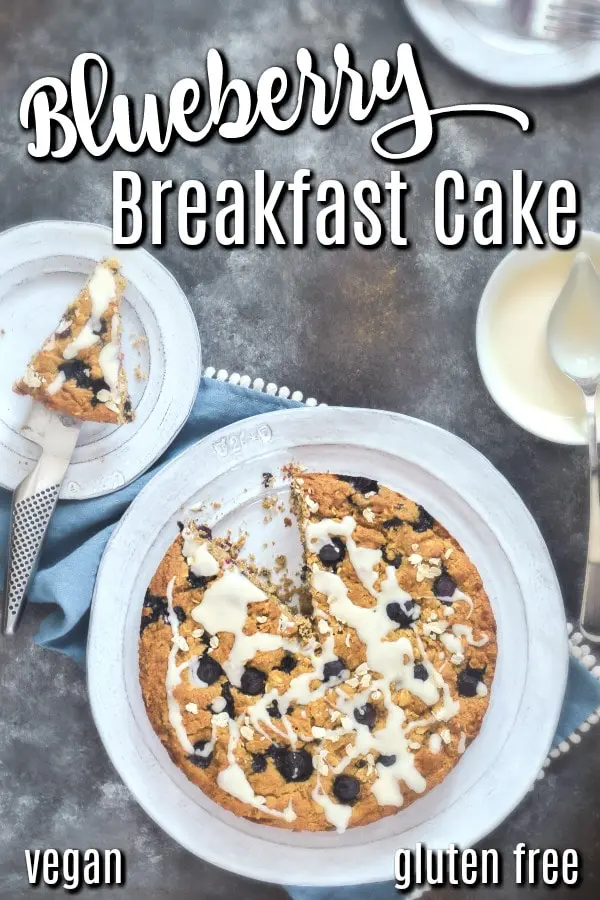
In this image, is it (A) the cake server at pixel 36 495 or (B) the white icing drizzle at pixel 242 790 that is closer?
(B) the white icing drizzle at pixel 242 790

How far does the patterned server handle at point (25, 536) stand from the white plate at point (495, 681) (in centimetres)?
28

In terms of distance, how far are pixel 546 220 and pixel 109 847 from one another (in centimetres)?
311

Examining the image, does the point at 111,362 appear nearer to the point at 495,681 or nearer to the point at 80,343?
the point at 80,343

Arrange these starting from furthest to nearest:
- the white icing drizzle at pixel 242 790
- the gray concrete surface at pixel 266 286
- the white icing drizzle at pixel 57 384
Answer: the gray concrete surface at pixel 266 286 → the white icing drizzle at pixel 57 384 → the white icing drizzle at pixel 242 790

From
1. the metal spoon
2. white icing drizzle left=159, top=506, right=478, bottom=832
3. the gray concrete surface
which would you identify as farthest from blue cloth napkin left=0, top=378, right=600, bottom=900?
white icing drizzle left=159, top=506, right=478, bottom=832

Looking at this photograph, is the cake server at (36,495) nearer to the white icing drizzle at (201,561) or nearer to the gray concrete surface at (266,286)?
the gray concrete surface at (266,286)

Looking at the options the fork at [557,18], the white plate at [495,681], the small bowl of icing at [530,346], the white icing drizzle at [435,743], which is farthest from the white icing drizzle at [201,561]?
the fork at [557,18]

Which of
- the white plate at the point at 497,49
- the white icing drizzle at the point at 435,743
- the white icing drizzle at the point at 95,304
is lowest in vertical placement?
the white icing drizzle at the point at 435,743

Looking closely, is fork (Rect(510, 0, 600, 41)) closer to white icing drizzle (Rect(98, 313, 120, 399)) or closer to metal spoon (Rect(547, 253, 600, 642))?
metal spoon (Rect(547, 253, 600, 642))

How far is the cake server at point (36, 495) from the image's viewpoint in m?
3.17

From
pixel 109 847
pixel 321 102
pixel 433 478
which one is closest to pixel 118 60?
pixel 321 102

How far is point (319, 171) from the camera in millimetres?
3404

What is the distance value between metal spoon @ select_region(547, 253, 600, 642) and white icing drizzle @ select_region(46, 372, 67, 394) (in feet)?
6.12

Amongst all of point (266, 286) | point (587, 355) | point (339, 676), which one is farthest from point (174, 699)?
point (587, 355)
